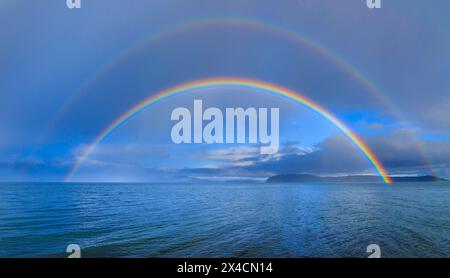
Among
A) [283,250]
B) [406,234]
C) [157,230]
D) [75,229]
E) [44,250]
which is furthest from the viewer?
[75,229]

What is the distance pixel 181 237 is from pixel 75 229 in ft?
19.5

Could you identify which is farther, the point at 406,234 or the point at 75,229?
the point at 75,229

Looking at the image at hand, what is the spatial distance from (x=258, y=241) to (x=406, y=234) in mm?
5126
